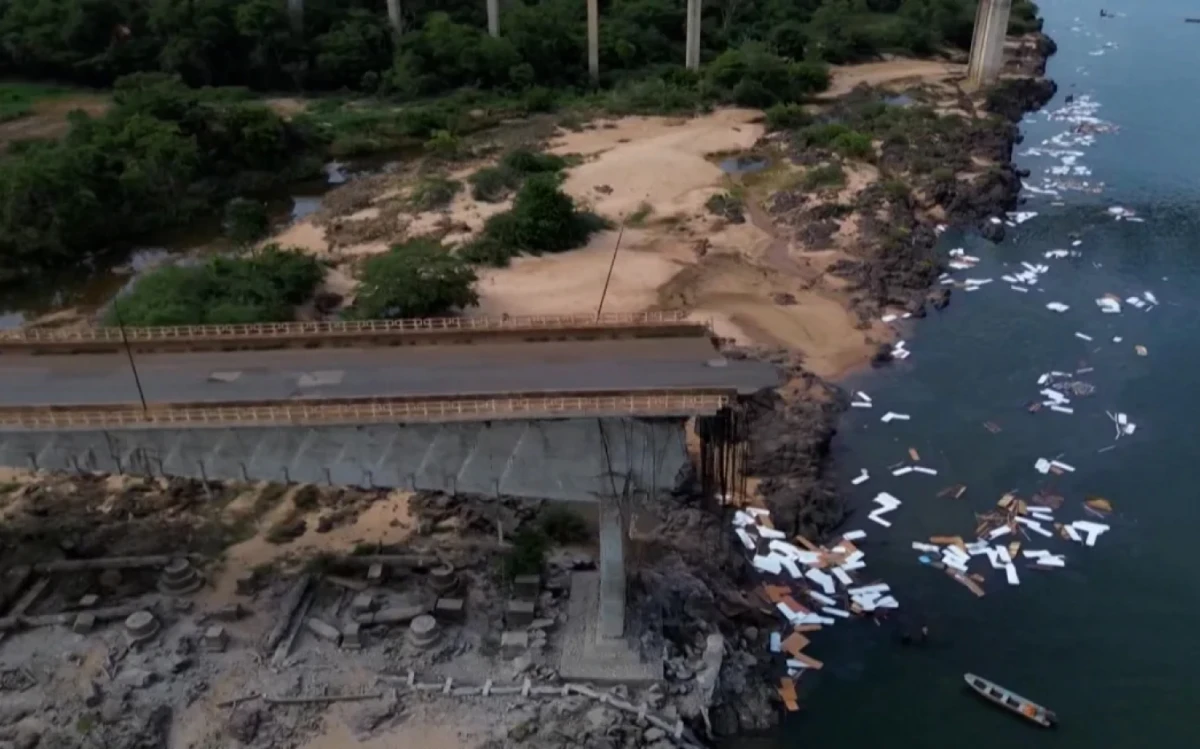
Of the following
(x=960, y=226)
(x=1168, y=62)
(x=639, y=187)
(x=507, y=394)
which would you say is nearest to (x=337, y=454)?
(x=507, y=394)

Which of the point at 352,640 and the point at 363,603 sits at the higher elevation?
the point at 363,603

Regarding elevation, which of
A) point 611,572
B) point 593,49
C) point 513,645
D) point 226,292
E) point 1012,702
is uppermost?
point 593,49

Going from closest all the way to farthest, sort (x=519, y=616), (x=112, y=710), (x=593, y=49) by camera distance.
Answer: (x=112, y=710)
(x=519, y=616)
(x=593, y=49)

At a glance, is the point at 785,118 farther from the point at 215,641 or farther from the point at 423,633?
the point at 215,641

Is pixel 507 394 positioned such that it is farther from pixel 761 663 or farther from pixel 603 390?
pixel 761 663

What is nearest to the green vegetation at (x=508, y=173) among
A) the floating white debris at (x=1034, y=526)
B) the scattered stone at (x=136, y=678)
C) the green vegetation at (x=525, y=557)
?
the green vegetation at (x=525, y=557)

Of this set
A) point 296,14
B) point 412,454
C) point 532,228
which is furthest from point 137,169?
point 412,454

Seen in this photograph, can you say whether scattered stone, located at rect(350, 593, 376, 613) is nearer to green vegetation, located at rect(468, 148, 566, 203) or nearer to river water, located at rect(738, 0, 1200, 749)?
river water, located at rect(738, 0, 1200, 749)

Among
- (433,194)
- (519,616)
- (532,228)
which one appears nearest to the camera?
(519,616)
